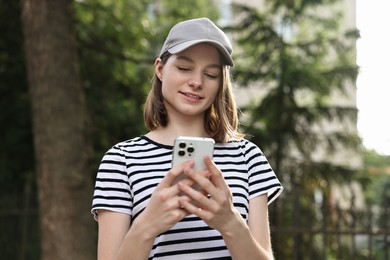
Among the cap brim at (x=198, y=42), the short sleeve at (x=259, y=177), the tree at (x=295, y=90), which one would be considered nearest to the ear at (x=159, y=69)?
the cap brim at (x=198, y=42)

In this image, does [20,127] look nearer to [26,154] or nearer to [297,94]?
[26,154]

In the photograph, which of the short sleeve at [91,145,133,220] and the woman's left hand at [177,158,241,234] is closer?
the woman's left hand at [177,158,241,234]

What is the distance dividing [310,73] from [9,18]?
155 inches

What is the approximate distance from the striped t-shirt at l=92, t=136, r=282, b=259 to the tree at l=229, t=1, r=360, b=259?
6.70m

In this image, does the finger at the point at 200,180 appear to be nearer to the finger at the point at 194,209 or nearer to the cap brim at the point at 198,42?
the finger at the point at 194,209

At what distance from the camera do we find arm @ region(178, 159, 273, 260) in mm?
2072

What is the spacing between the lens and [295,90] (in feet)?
31.6

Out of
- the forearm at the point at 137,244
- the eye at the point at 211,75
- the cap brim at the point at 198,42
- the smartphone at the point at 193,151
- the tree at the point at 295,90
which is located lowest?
the forearm at the point at 137,244

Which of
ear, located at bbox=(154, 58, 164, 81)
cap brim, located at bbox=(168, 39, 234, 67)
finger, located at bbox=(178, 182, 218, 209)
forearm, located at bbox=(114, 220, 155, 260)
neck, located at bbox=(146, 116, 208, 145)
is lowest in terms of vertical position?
forearm, located at bbox=(114, 220, 155, 260)

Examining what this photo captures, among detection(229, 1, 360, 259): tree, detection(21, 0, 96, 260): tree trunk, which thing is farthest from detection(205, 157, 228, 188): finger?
detection(229, 1, 360, 259): tree

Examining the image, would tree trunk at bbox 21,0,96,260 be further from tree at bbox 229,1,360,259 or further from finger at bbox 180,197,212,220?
finger at bbox 180,197,212,220

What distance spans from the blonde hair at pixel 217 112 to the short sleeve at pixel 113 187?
192 mm

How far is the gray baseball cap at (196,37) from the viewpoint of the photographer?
2.37 m

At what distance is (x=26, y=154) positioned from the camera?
968 cm
